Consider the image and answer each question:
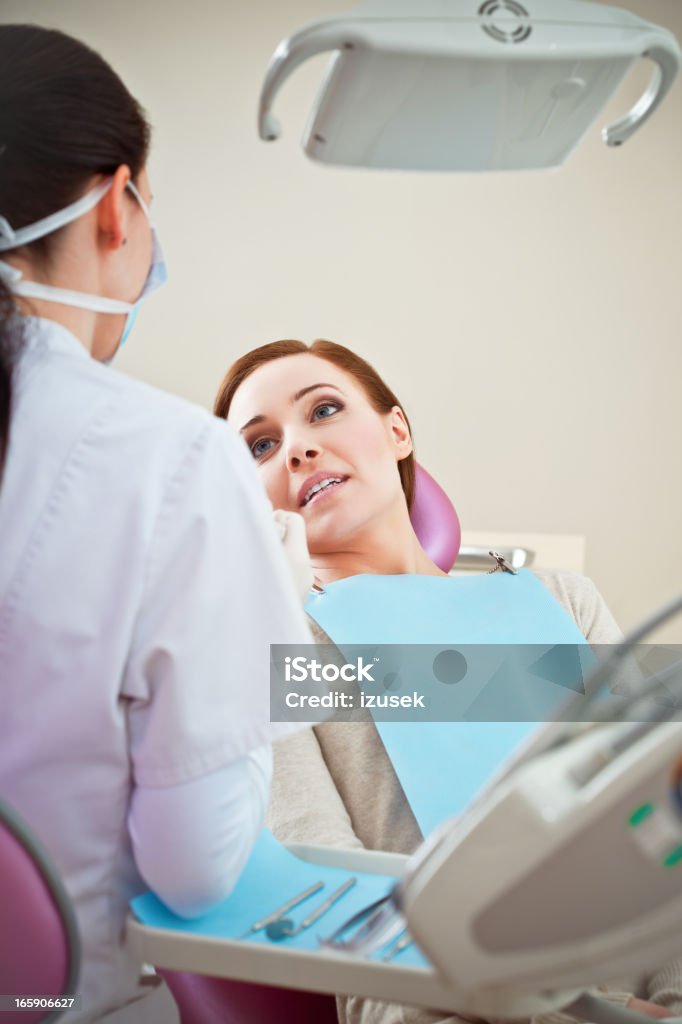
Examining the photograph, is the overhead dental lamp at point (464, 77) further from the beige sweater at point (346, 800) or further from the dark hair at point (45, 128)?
the beige sweater at point (346, 800)

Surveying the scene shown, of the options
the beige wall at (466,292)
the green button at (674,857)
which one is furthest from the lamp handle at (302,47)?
the beige wall at (466,292)

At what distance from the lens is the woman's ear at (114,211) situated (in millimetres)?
924

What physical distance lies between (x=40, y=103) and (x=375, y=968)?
735 millimetres

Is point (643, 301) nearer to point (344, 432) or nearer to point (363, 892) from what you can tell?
point (344, 432)

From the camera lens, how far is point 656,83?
960 mm

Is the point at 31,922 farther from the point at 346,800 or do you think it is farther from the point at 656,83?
the point at 656,83

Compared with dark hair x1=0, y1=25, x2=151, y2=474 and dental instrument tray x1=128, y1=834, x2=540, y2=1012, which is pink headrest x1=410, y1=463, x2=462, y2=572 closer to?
dental instrument tray x1=128, y1=834, x2=540, y2=1012

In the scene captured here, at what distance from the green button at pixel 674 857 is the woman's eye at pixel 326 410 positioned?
3.82ft

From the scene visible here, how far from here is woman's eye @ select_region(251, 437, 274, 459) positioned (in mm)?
1729

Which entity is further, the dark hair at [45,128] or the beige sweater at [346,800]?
the beige sweater at [346,800]

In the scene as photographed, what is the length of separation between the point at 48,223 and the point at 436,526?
111 cm

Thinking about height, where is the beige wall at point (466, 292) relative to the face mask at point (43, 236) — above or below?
below

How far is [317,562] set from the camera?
1.75m

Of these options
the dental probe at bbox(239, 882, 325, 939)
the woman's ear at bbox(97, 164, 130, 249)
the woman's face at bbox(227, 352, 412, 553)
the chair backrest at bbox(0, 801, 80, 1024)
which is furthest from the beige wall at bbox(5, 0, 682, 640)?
the chair backrest at bbox(0, 801, 80, 1024)
